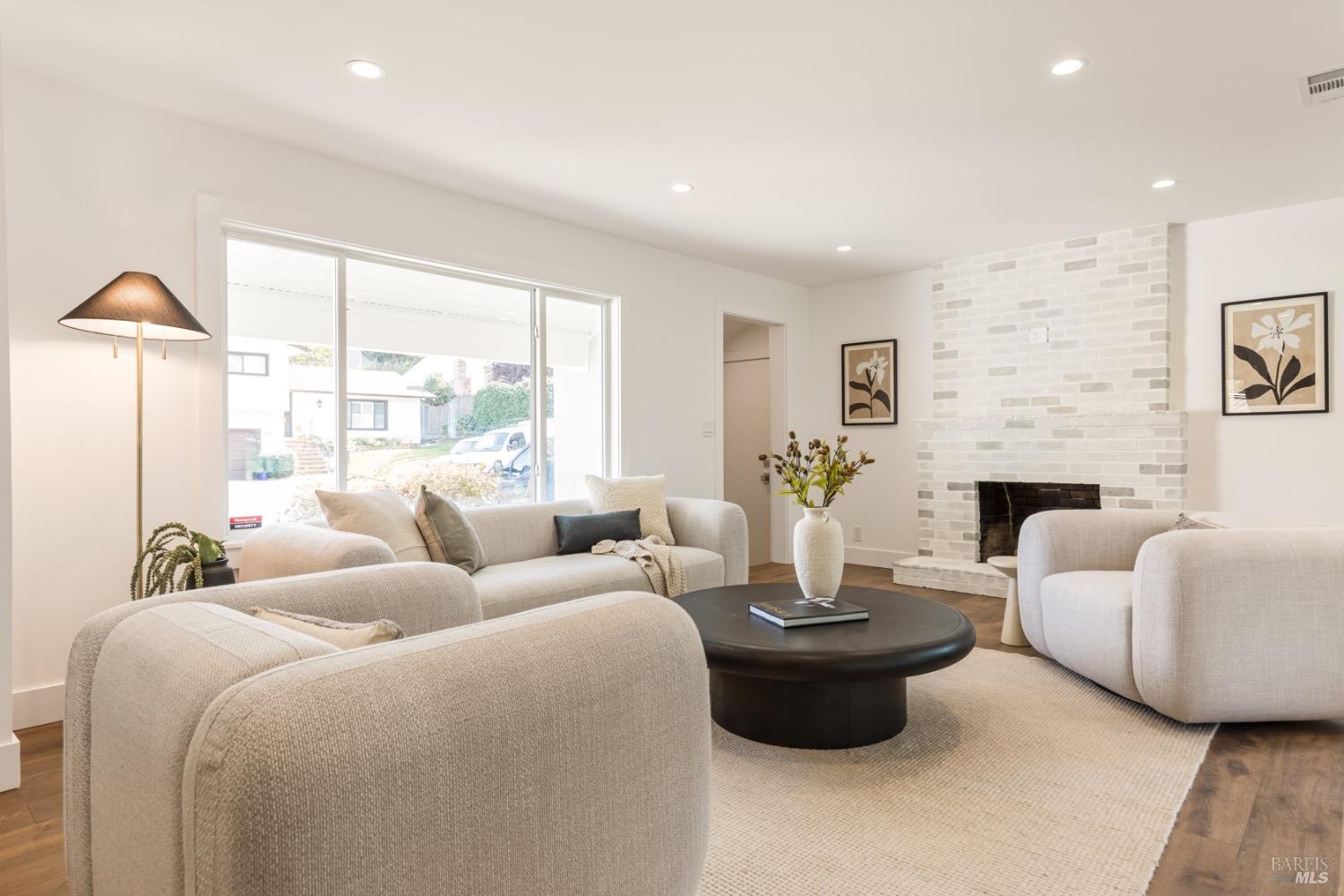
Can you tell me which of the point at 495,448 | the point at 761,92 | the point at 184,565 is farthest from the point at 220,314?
the point at 761,92

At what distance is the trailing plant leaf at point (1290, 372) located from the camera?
4492 millimetres

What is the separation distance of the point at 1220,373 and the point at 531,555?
4433 mm

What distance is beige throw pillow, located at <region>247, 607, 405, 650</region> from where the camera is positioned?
1.12 m

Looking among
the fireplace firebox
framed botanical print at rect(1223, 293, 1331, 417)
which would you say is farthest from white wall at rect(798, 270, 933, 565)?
framed botanical print at rect(1223, 293, 1331, 417)

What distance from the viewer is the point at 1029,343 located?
5.48 m

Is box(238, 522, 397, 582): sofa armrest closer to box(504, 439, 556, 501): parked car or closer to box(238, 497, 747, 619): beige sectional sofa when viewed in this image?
box(238, 497, 747, 619): beige sectional sofa

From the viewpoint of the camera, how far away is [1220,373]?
15.6 ft

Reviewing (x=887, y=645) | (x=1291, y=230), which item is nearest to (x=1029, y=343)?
(x=1291, y=230)

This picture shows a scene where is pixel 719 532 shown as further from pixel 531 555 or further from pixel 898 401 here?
pixel 898 401

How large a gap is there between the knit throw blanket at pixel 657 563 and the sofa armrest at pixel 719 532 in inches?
14.2

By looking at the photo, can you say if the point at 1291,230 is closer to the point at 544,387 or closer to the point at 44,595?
the point at 544,387

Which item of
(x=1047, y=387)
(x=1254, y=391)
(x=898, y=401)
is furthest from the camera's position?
(x=898, y=401)

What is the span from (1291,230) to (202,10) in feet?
18.5

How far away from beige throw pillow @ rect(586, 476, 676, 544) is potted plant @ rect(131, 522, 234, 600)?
6.33 ft
